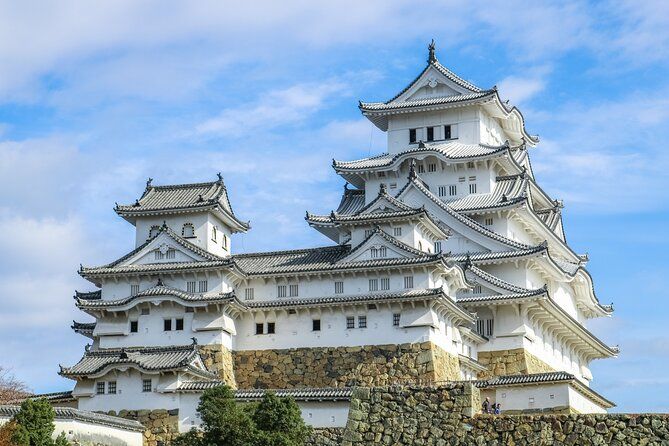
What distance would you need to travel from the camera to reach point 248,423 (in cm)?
4100

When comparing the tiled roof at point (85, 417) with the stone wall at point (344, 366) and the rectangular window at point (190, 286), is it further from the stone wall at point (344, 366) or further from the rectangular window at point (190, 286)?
the rectangular window at point (190, 286)

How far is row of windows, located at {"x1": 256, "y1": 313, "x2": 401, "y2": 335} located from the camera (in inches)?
2165

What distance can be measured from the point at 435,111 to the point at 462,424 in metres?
42.2

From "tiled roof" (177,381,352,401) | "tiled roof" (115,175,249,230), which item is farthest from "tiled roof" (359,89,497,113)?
"tiled roof" (177,381,352,401)

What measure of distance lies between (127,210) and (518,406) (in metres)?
22.0

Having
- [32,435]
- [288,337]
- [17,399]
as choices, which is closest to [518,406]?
[288,337]

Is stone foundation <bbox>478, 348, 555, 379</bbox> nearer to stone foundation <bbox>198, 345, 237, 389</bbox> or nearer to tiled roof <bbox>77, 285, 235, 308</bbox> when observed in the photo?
stone foundation <bbox>198, 345, 237, 389</bbox>

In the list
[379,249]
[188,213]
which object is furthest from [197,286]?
[379,249]

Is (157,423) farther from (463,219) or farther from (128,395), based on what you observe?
(463,219)

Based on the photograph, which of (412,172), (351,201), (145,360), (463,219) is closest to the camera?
(145,360)

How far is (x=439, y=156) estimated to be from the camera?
6662 centimetres

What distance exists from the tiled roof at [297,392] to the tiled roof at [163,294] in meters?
5.47

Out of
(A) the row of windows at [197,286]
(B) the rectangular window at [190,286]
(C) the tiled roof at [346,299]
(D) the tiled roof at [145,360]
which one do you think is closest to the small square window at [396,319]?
(C) the tiled roof at [346,299]

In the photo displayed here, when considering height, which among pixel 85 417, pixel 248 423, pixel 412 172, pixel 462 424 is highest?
pixel 412 172
